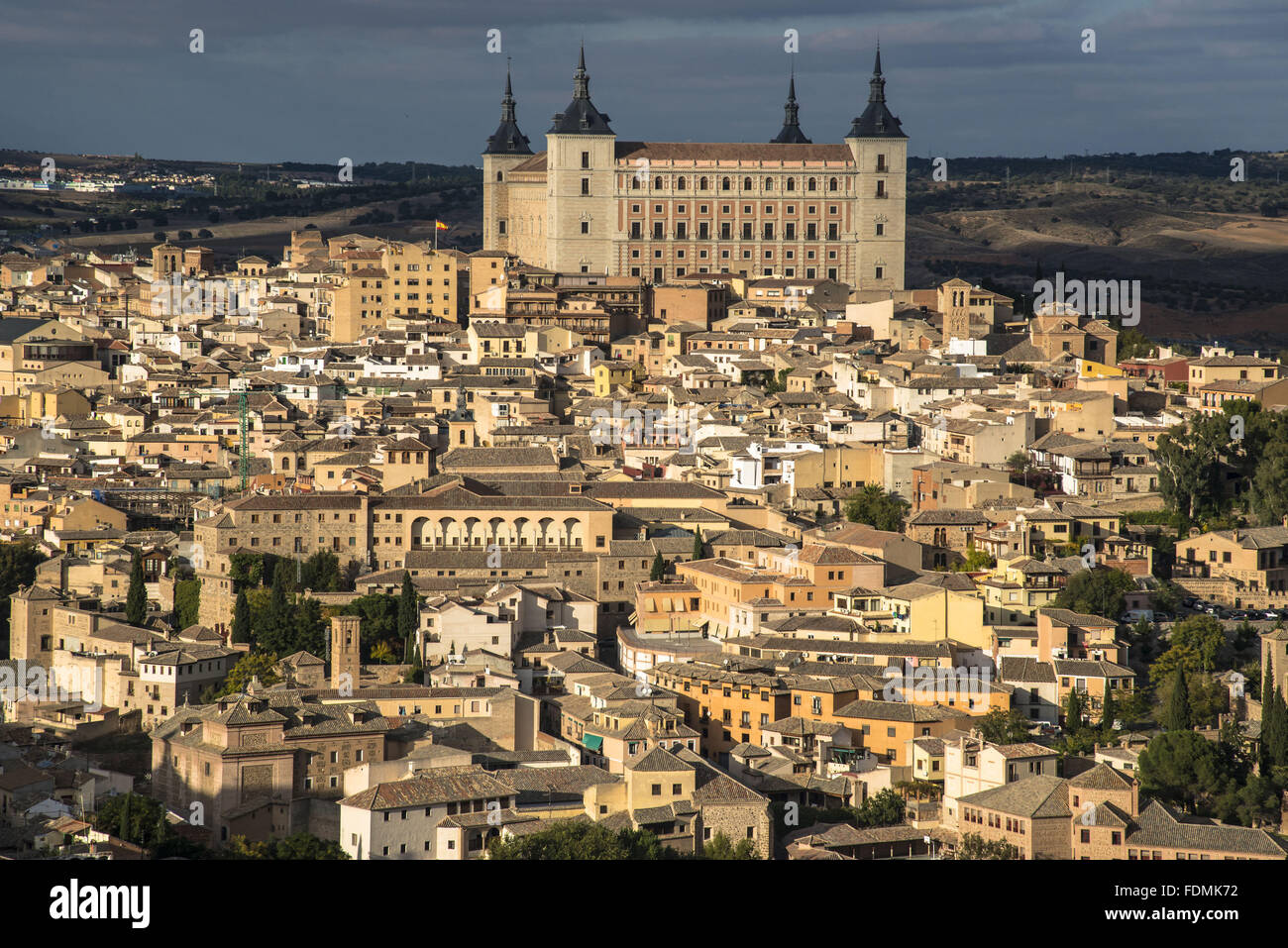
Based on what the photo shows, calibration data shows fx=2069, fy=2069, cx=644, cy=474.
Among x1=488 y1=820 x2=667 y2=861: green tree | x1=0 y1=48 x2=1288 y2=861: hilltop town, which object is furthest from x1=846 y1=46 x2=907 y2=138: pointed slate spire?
x1=488 y1=820 x2=667 y2=861: green tree

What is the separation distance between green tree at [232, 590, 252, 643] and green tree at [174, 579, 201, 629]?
1658mm

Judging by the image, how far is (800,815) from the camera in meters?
22.5

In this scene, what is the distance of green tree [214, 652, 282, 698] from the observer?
1049 inches

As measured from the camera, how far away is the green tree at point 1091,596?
27953 mm

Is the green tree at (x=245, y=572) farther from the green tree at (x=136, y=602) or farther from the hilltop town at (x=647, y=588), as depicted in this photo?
the green tree at (x=136, y=602)

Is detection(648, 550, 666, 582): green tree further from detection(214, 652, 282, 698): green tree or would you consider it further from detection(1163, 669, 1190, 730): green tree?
detection(1163, 669, 1190, 730): green tree

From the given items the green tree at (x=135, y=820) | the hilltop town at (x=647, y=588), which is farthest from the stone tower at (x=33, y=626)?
the green tree at (x=135, y=820)

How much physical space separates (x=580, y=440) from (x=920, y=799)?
50.5 ft

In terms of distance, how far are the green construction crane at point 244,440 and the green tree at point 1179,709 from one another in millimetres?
16109

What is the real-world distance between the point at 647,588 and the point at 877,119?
31575 mm

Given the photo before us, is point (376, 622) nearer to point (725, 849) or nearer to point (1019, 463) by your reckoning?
point (725, 849)

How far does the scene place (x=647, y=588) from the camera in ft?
96.6

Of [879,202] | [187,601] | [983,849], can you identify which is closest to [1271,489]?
[983,849]
